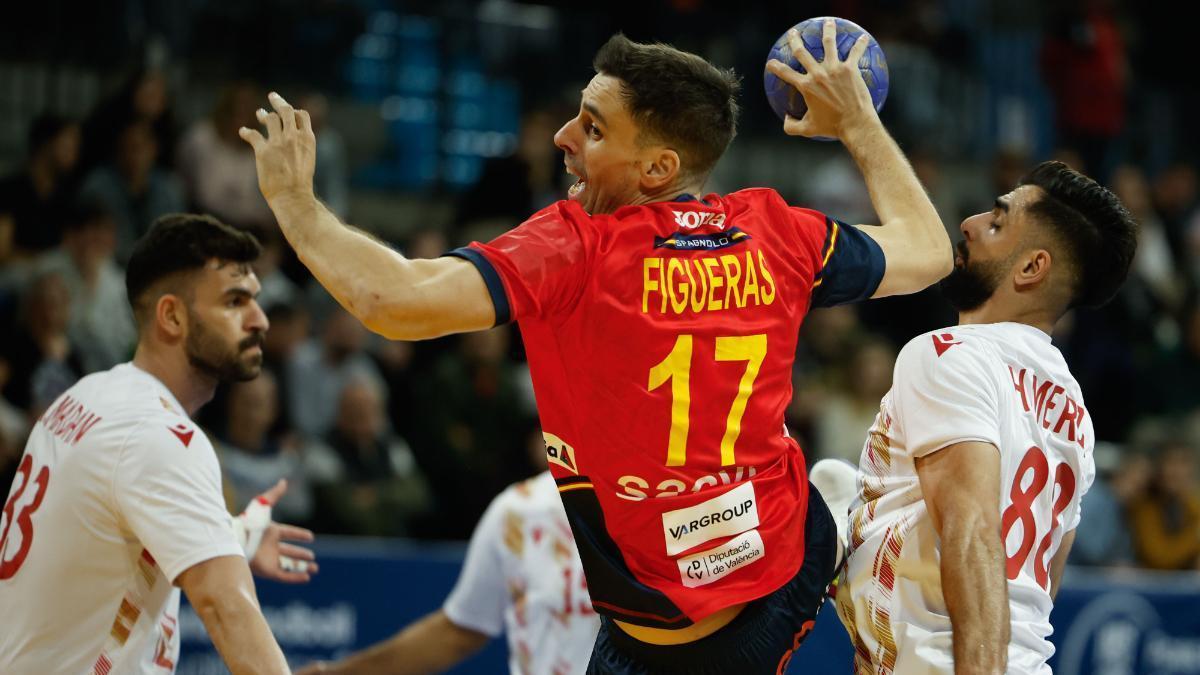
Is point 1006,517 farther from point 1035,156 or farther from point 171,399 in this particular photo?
point 1035,156

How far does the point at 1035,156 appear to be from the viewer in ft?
52.2

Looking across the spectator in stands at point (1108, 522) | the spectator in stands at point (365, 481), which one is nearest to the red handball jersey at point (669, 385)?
the spectator in stands at point (365, 481)

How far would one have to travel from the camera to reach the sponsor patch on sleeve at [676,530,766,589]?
4164 millimetres

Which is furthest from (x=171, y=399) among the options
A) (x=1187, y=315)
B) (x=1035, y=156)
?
(x=1035, y=156)

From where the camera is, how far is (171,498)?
4.79m

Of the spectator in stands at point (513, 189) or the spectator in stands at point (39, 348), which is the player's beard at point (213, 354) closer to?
the spectator in stands at point (39, 348)

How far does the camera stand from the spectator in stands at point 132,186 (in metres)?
10.3

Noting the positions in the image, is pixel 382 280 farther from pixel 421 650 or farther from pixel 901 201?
pixel 421 650

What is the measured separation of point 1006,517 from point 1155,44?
15167 millimetres

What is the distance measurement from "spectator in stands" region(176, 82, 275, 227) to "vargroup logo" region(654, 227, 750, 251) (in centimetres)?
708

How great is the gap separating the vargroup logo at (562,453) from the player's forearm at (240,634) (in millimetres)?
1104

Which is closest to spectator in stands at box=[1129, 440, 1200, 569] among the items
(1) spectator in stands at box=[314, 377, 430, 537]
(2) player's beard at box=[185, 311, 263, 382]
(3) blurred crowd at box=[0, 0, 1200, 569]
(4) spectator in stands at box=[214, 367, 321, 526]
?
(3) blurred crowd at box=[0, 0, 1200, 569]

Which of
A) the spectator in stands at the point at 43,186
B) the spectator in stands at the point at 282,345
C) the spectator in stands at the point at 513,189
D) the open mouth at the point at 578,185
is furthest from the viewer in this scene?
the spectator in stands at the point at 513,189

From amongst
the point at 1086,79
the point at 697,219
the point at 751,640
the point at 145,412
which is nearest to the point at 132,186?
the point at 145,412
